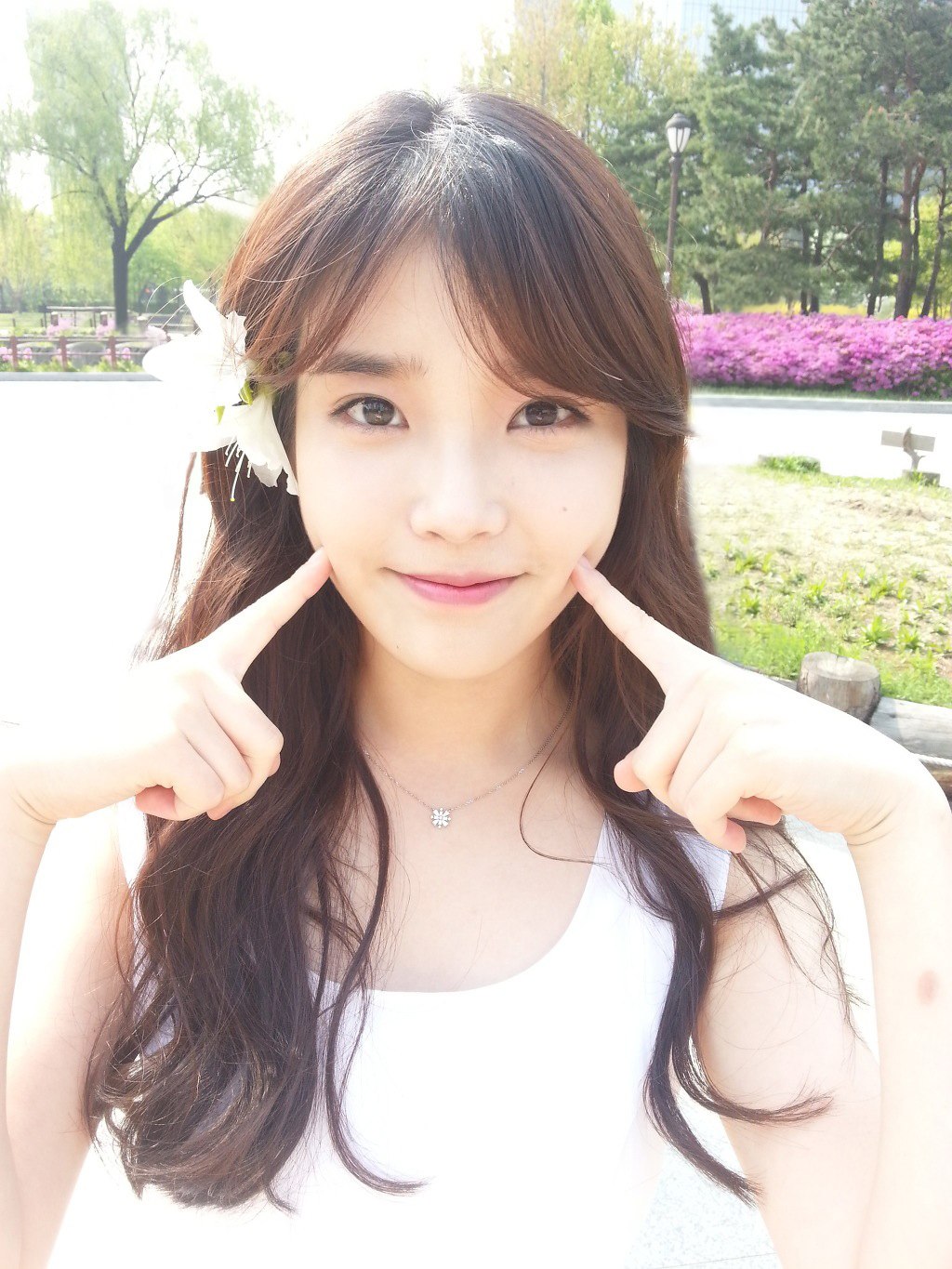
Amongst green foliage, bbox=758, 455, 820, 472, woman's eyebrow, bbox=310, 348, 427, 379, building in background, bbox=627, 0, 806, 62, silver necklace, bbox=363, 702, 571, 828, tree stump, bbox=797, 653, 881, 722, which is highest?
building in background, bbox=627, 0, 806, 62

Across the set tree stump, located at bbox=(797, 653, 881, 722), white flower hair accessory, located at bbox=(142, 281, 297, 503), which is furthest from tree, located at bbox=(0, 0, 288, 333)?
white flower hair accessory, located at bbox=(142, 281, 297, 503)

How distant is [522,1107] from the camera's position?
114 cm

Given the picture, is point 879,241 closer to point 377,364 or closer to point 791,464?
point 791,464

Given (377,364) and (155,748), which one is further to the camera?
(377,364)

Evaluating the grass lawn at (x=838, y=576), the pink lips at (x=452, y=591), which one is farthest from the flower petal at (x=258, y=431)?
the grass lawn at (x=838, y=576)

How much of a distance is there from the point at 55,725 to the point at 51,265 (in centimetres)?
2517

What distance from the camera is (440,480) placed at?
1.00 metres

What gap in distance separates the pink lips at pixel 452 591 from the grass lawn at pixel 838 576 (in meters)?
3.06

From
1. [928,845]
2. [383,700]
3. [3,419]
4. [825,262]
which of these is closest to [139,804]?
[383,700]

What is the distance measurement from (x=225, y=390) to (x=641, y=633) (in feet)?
1.79

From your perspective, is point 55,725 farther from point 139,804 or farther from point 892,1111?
point 892,1111

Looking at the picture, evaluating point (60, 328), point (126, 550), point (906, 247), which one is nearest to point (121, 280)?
point (60, 328)

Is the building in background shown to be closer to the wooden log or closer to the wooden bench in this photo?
the wooden bench

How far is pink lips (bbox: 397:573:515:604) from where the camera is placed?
3.44 feet
